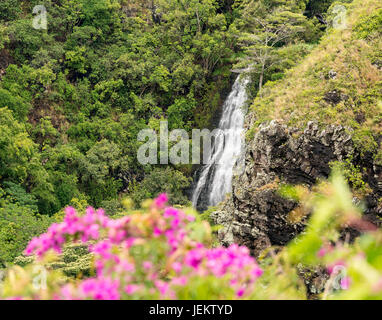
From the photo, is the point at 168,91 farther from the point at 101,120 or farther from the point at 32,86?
the point at 32,86

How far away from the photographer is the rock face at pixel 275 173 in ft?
25.2

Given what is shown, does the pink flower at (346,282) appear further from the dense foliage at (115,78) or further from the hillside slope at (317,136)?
the dense foliage at (115,78)

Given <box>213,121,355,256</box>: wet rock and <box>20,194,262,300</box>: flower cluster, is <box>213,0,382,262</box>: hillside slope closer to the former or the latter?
<box>213,121,355,256</box>: wet rock

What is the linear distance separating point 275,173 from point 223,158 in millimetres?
7188

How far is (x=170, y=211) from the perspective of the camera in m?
1.53

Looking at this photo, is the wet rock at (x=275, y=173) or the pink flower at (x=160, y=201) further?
the wet rock at (x=275, y=173)

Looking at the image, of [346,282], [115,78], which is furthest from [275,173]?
[115,78]

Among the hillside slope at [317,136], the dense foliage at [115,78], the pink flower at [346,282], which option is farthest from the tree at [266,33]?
the pink flower at [346,282]

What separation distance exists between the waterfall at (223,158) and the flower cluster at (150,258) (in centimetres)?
1340

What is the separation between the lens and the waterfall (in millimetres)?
15281

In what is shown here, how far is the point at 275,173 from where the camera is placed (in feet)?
28.0

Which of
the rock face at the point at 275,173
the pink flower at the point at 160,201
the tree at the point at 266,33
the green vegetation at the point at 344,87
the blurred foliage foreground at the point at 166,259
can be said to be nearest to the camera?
the blurred foliage foreground at the point at 166,259

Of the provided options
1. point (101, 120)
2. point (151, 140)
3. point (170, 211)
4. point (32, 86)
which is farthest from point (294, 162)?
point (32, 86)
